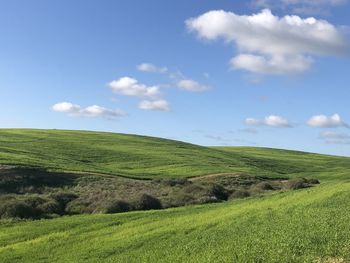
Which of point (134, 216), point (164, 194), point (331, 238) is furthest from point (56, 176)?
point (331, 238)

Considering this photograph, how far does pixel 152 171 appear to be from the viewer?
72125 millimetres

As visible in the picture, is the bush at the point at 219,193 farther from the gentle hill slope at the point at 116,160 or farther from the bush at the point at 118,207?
the gentle hill slope at the point at 116,160

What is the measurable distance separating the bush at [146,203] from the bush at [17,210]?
23.6 feet

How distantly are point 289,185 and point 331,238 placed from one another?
129ft

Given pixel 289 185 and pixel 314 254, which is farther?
pixel 289 185

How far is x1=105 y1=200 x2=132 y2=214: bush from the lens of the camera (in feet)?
118

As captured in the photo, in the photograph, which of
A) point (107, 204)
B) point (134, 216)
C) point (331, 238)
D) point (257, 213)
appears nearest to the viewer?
point (331, 238)

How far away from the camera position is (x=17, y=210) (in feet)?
107

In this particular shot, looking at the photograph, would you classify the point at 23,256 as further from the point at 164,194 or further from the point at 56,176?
the point at 56,176

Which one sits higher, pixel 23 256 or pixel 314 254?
pixel 314 254

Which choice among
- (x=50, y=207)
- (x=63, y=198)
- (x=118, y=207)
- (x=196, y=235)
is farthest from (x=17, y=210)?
(x=196, y=235)

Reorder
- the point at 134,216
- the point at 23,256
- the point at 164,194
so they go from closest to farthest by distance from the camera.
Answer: the point at 23,256 → the point at 134,216 → the point at 164,194

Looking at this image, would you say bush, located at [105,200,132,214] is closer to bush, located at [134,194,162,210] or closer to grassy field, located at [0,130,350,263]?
bush, located at [134,194,162,210]

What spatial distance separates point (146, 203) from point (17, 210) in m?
9.33
